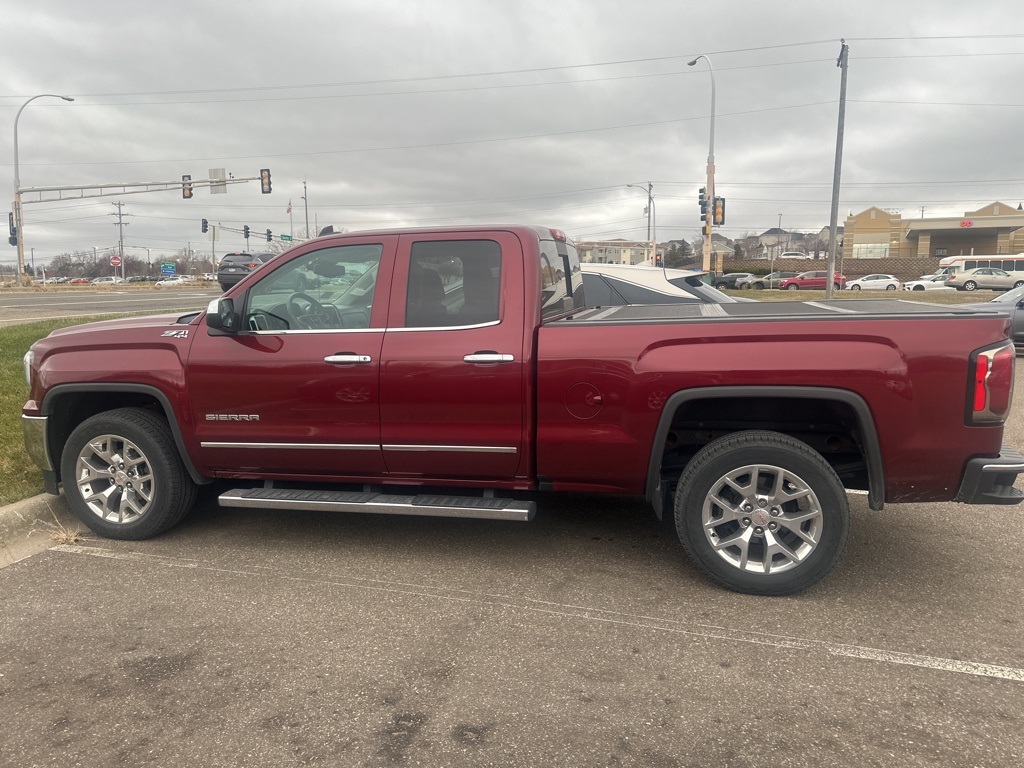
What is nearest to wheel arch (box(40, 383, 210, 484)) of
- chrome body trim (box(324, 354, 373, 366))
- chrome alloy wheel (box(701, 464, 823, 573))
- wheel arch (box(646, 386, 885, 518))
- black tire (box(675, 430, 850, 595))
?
chrome body trim (box(324, 354, 373, 366))

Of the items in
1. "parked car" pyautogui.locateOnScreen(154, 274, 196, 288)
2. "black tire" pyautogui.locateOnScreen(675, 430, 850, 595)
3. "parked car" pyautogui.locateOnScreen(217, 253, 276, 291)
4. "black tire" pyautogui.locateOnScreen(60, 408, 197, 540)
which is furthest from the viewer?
"parked car" pyautogui.locateOnScreen(154, 274, 196, 288)

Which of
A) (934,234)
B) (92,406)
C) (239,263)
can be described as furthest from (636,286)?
Answer: (934,234)

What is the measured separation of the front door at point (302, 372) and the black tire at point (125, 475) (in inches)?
10.3

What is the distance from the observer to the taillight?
344cm

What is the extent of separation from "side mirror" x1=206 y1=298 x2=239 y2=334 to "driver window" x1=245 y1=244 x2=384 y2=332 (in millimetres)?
79

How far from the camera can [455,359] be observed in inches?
159

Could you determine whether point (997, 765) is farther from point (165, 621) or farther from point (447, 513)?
point (165, 621)

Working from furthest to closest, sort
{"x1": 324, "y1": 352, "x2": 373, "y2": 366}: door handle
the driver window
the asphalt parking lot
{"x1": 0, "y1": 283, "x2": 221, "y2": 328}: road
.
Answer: {"x1": 0, "y1": 283, "x2": 221, "y2": 328}: road → the driver window → {"x1": 324, "y1": 352, "x2": 373, "y2": 366}: door handle → the asphalt parking lot

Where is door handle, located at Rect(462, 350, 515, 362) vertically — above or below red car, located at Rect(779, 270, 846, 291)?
below

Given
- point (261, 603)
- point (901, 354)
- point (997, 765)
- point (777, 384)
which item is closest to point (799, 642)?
point (997, 765)

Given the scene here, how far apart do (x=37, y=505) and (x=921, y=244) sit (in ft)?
265

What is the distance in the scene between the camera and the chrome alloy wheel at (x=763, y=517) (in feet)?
12.2

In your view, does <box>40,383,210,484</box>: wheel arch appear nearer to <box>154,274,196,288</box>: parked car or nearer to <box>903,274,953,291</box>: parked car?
<box>154,274,196,288</box>: parked car

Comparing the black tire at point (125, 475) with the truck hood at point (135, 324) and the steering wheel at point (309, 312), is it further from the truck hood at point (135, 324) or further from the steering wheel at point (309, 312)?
the steering wheel at point (309, 312)
